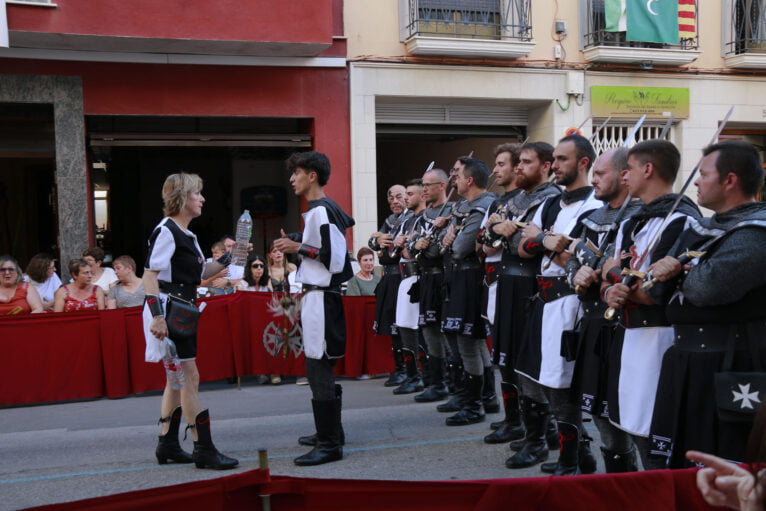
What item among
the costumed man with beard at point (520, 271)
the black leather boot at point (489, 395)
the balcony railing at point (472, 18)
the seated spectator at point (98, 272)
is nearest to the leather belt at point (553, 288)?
the costumed man with beard at point (520, 271)

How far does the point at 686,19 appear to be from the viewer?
13.8m

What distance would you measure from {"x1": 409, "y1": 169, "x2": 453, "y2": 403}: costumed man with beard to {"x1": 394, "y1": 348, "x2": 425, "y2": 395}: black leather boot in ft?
1.44

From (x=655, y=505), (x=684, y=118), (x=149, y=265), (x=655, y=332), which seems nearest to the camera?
(x=655, y=505)

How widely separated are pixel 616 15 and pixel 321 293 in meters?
9.94

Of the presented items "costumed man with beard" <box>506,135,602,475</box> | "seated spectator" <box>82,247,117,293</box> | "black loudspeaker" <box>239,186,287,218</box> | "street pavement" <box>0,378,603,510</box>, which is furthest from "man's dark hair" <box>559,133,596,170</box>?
"black loudspeaker" <box>239,186,287,218</box>

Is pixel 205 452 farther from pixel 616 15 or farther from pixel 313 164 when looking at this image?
pixel 616 15

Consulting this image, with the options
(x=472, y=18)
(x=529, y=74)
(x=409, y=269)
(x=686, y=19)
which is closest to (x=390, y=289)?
(x=409, y=269)

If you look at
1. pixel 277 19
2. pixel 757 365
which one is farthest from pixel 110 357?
pixel 757 365

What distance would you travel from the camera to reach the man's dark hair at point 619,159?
4.48m

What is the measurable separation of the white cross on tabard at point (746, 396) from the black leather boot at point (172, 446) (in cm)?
375

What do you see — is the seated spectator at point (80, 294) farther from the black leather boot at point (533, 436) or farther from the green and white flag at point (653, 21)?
the green and white flag at point (653, 21)

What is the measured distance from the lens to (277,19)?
11523 millimetres

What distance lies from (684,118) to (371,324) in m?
8.02

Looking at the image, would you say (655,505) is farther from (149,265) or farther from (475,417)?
(475,417)
